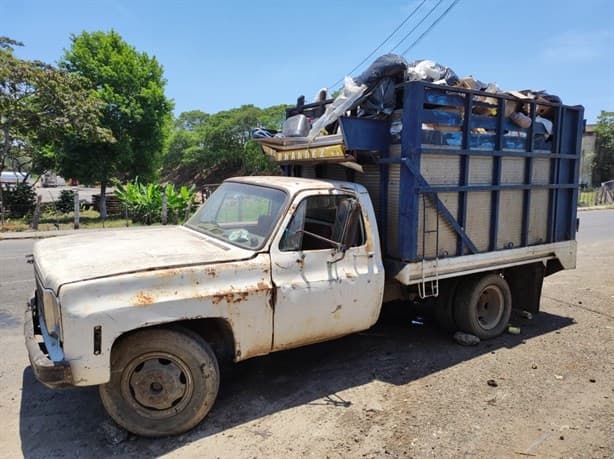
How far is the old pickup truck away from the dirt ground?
1.14ft

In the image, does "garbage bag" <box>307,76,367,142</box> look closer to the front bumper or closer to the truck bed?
the truck bed

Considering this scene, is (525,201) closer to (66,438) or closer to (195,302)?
(195,302)

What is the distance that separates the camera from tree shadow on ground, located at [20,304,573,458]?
3379mm

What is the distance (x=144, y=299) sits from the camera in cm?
323

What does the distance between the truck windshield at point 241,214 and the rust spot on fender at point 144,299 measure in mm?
963

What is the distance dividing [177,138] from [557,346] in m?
54.4

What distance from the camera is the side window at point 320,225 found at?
3982 millimetres

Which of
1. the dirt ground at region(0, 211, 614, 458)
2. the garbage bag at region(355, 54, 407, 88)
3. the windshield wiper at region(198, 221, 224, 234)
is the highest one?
the garbage bag at region(355, 54, 407, 88)

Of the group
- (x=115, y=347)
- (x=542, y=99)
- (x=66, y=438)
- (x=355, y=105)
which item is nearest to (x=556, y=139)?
(x=542, y=99)

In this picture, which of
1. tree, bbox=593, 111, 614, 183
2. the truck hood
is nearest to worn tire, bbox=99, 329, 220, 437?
the truck hood

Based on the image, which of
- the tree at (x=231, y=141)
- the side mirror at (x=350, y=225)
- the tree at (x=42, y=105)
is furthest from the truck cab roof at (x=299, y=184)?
the tree at (x=231, y=141)

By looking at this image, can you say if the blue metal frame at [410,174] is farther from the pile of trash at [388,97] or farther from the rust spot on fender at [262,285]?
the rust spot on fender at [262,285]

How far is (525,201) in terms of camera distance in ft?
18.7

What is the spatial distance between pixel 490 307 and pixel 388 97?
2.92m
